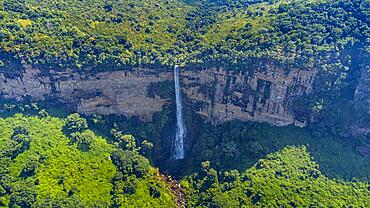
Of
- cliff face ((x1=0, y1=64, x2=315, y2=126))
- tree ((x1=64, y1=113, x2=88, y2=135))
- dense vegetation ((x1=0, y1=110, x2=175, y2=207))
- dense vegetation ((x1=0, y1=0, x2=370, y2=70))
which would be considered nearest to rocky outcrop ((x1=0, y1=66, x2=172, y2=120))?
cliff face ((x1=0, y1=64, x2=315, y2=126))

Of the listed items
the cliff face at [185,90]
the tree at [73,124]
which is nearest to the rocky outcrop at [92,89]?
the cliff face at [185,90]

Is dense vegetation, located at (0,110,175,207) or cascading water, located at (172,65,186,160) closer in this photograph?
dense vegetation, located at (0,110,175,207)

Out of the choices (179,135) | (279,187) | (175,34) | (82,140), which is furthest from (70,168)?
(279,187)

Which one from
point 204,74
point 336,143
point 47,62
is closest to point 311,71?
point 336,143

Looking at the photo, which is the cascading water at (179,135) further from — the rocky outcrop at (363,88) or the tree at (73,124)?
the rocky outcrop at (363,88)

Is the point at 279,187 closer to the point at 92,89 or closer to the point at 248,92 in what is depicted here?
the point at 248,92

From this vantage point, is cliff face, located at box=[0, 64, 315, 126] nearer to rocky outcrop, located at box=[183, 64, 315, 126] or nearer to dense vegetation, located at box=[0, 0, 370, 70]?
rocky outcrop, located at box=[183, 64, 315, 126]

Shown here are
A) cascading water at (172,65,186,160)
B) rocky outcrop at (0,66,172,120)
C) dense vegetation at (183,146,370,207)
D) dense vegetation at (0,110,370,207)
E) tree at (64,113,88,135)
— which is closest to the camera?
dense vegetation at (0,110,370,207)
